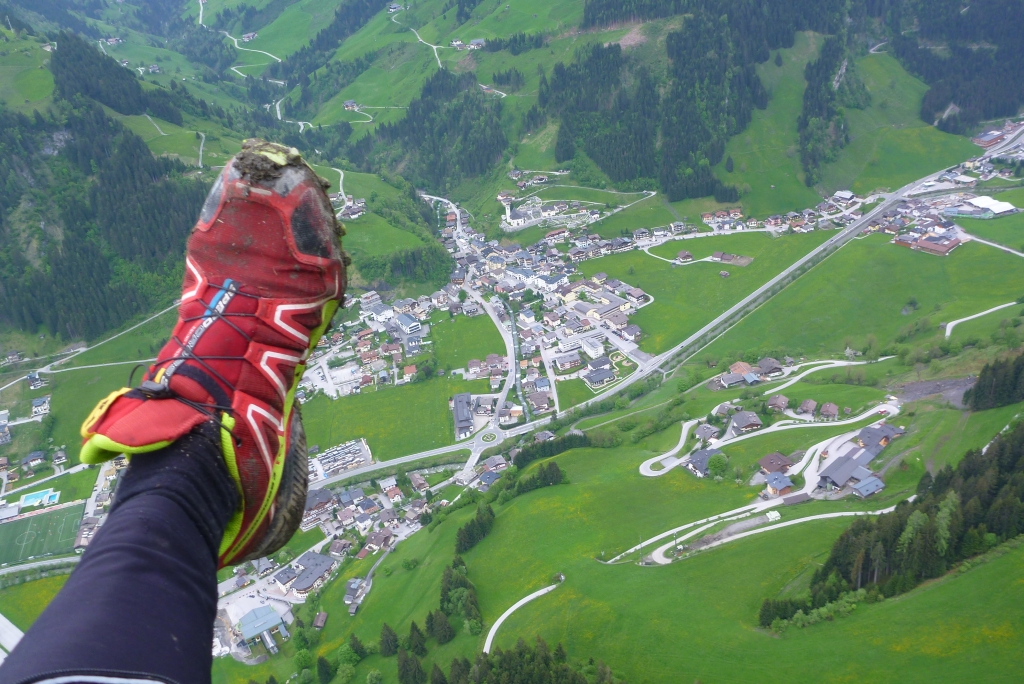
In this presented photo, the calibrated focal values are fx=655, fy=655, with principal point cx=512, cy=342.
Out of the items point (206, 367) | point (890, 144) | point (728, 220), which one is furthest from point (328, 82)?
point (206, 367)

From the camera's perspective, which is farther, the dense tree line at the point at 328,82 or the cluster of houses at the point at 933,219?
the dense tree line at the point at 328,82

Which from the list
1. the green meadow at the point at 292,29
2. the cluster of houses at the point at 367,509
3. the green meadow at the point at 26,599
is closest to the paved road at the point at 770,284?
the cluster of houses at the point at 367,509

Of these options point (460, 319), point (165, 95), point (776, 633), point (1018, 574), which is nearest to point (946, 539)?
point (1018, 574)

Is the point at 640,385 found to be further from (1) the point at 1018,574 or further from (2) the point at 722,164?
(2) the point at 722,164

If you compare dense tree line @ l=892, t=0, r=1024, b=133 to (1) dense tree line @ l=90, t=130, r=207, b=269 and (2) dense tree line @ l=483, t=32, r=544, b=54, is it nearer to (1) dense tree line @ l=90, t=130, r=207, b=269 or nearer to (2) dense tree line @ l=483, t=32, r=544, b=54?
(2) dense tree line @ l=483, t=32, r=544, b=54

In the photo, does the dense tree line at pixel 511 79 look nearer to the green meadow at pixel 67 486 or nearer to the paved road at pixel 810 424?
the paved road at pixel 810 424

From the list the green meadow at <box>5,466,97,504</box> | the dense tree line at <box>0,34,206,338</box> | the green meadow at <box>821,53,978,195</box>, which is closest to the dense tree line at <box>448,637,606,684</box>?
the green meadow at <box>5,466,97,504</box>

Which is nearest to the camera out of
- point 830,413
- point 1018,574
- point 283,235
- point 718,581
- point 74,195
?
point 283,235

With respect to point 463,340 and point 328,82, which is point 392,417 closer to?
point 463,340
